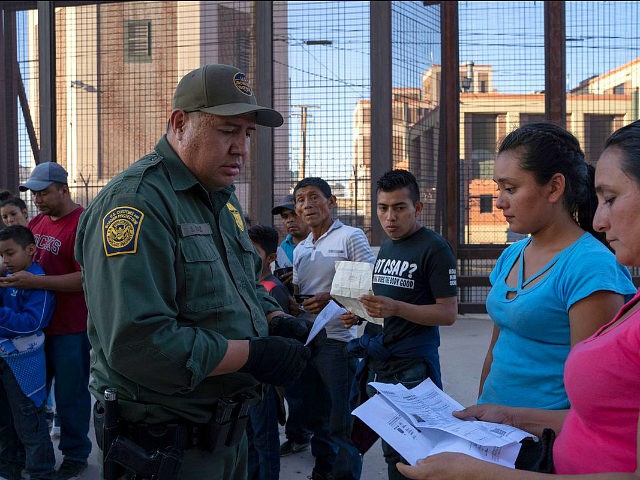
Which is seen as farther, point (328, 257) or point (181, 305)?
point (328, 257)

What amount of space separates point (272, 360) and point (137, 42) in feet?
23.7

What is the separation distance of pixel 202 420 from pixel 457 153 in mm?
6769

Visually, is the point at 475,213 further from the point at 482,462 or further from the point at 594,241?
the point at 482,462

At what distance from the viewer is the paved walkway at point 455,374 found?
435 cm

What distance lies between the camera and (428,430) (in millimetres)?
1656

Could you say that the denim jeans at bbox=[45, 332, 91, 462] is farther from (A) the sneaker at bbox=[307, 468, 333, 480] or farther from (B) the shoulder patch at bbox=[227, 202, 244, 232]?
(B) the shoulder patch at bbox=[227, 202, 244, 232]

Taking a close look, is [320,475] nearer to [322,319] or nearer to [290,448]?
[290,448]

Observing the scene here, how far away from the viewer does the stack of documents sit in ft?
5.12

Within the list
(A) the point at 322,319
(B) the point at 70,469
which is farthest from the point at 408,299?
(B) the point at 70,469

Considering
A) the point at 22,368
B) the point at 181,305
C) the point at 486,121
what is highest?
the point at 486,121

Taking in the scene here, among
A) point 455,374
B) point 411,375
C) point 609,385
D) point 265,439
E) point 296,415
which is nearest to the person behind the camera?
point 609,385

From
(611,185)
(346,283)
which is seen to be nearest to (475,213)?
(346,283)

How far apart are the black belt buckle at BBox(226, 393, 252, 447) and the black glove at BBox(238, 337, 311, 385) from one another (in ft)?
0.42

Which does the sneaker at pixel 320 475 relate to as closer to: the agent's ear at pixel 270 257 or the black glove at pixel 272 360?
the agent's ear at pixel 270 257
